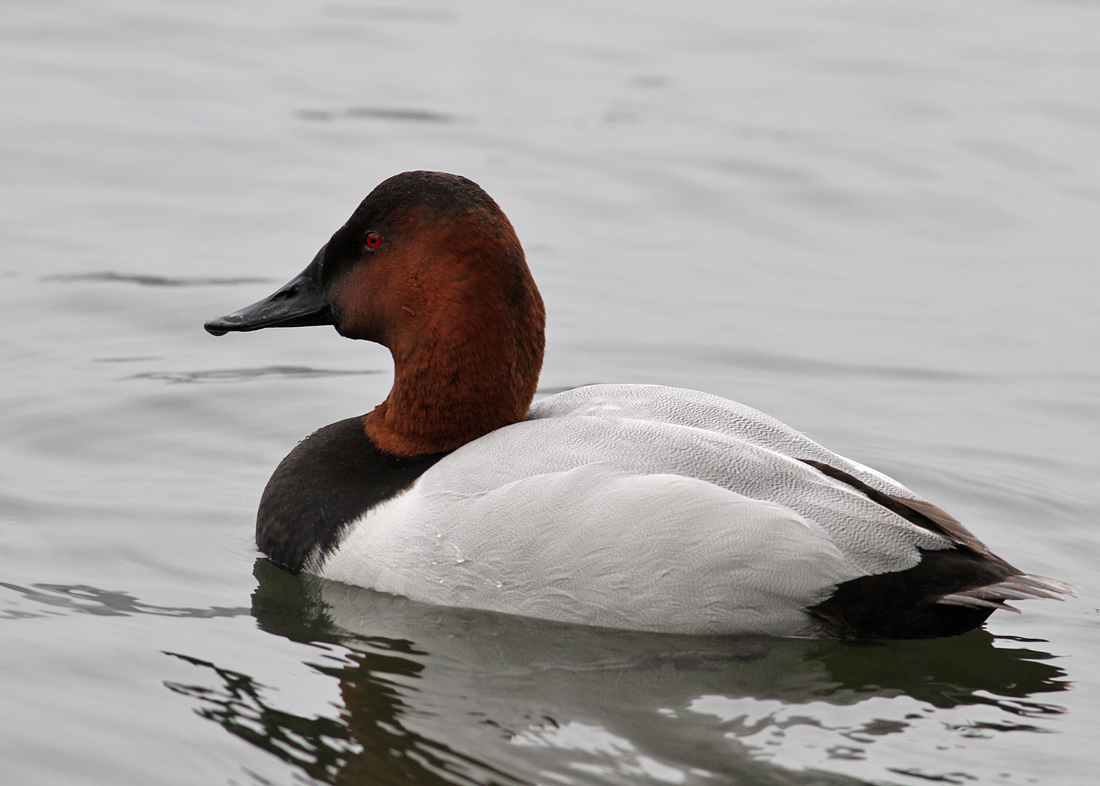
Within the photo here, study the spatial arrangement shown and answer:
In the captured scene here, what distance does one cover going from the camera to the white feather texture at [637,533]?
449 centimetres

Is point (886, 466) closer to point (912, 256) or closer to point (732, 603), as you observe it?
point (732, 603)

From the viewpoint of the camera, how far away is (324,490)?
5.11m

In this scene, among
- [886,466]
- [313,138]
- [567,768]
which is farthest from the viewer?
[313,138]

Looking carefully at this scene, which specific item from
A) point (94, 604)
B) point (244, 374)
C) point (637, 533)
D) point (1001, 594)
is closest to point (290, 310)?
point (94, 604)

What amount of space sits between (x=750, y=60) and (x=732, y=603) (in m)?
8.55

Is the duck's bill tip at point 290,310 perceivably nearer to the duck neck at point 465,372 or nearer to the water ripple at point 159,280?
the duck neck at point 465,372

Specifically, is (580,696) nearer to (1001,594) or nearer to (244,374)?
(1001,594)

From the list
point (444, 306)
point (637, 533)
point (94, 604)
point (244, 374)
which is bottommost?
point (94, 604)

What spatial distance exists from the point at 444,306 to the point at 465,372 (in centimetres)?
24

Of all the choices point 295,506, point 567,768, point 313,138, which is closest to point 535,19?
point 313,138

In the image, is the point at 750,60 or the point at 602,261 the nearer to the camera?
the point at 602,261

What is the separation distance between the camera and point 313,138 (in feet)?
34.8

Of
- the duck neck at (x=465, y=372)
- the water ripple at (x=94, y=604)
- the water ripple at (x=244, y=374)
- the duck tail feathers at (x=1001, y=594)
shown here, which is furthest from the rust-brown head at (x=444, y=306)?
the water ripple at (x=244, y=374)

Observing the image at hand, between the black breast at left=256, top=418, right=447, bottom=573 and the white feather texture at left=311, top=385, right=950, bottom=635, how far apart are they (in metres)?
0.17
